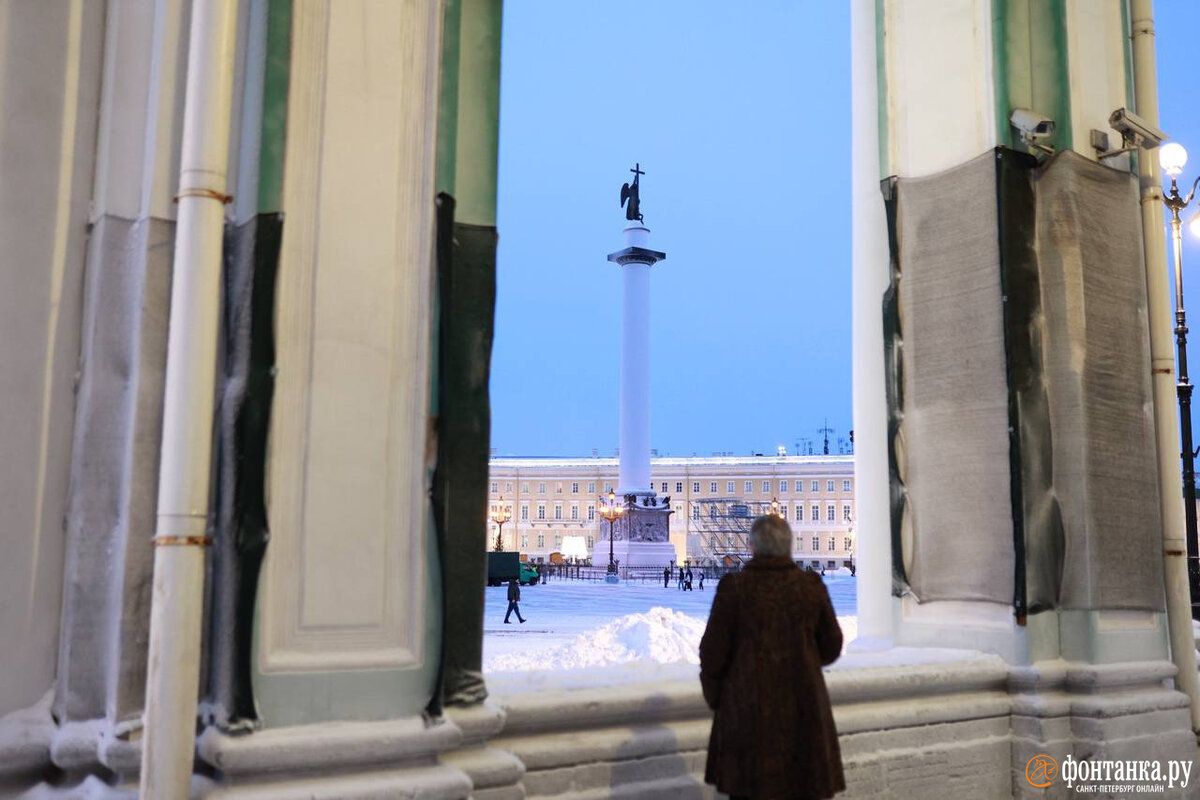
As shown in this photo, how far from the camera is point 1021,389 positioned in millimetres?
5594

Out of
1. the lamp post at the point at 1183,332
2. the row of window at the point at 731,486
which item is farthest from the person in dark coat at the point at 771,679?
the row of window at the point at 731,486

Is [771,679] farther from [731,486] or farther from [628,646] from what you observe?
[731,486]

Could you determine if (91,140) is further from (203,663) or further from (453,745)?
(453,745)

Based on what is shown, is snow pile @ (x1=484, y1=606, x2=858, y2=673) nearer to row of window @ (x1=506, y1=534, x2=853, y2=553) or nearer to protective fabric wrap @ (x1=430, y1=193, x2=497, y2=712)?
protective fabric wrap @ (x1=430, y1=193, x2=497, y2=712)

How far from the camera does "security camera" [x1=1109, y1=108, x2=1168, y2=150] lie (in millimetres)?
6000

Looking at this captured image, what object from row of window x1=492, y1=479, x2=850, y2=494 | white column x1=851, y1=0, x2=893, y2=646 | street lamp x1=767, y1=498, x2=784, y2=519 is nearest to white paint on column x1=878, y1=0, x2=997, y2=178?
white column x1=851, y1=0, x2=893, y2=646

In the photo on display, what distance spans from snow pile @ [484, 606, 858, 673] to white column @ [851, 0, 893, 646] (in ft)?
7.17

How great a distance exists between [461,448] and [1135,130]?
4.51 m

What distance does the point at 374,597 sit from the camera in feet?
11.6

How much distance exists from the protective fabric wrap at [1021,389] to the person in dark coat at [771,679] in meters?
2.38

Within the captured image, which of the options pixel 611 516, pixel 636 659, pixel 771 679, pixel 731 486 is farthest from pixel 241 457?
pixel 731 486

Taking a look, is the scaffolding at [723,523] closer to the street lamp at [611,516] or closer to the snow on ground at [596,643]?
the street lamp at [611,516]

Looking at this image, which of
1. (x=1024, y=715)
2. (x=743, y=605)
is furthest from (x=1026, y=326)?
(x=743, y=605)

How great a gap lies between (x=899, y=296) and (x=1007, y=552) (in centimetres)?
154
